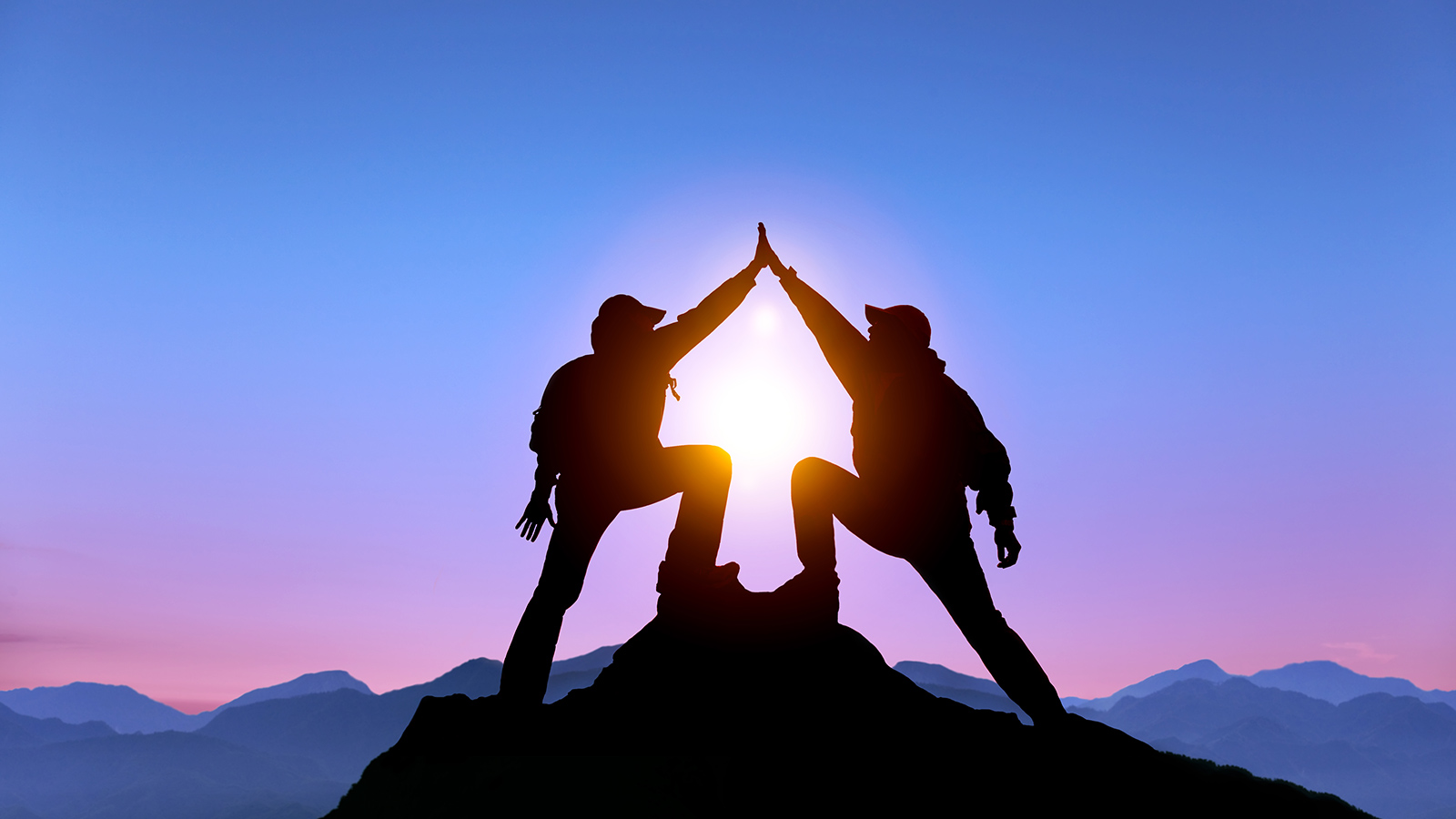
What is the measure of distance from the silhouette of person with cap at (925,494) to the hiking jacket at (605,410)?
1.40 m

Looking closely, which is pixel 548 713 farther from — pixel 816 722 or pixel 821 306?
pixel 821 306

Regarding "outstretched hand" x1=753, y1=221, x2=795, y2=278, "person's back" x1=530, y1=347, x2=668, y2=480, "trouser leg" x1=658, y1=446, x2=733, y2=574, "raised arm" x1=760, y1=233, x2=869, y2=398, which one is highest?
"outstretched hand" x1=753, y1=221, x2=795, y2=278

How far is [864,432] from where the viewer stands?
7.44m

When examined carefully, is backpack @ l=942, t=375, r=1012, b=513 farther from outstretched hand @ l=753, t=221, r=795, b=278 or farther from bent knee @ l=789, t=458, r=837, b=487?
outstretched hand @ l=753, t=221, r=795, b=278

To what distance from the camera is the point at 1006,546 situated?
731 centimetres

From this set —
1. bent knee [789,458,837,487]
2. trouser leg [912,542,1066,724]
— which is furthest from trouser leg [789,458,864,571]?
trouser leg [912,542,1066,724]

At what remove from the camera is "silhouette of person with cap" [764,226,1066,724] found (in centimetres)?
707

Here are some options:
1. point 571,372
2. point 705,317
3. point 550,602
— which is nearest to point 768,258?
point 705,317

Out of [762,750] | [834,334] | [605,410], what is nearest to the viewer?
[762,750]

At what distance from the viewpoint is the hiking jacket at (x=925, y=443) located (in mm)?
7199

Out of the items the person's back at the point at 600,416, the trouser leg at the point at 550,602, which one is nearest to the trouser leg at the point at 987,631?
the person's back at the point at 600,416

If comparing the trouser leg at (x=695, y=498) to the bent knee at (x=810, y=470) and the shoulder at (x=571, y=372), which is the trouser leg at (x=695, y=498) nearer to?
the bent knee at (x=810, y=470)

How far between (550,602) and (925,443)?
3.34 m

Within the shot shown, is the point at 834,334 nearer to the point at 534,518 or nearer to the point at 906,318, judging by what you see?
the point at 906,318
